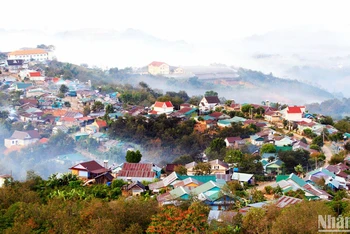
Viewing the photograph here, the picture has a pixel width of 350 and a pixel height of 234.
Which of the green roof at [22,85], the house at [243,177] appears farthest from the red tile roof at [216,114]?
the green roof at [22,85]

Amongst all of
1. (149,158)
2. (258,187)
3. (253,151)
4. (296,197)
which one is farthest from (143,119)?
(296,197)

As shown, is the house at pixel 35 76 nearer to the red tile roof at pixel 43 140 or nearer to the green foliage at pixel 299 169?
the red tile roof at pixel 43 140

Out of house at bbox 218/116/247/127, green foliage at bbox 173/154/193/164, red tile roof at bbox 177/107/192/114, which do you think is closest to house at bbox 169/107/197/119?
red tile roof at bbox 177/107/192/114

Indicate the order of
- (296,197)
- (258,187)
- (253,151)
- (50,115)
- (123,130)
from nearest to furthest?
(296,197) → (258,187) → (253,151) → (123,130) → (50,115)

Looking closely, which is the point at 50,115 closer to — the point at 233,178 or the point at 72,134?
the point at 72,134

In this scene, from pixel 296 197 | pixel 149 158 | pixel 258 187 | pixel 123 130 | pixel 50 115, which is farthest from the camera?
pixel 50 115

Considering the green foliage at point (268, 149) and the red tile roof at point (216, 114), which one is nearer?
the green foliage at point (268, 149)

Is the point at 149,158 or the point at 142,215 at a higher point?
the point at 142,215
